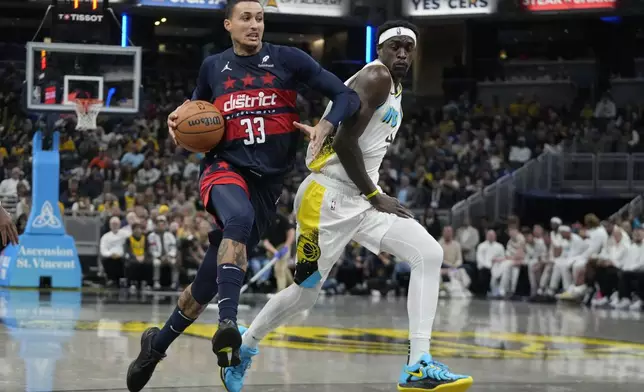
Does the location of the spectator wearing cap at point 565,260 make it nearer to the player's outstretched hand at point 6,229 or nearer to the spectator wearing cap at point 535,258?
the spectator wearing cap at point 535,258

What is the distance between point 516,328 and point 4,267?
32.9 ft

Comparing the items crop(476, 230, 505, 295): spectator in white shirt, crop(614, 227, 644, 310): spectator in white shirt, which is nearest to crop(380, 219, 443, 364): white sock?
crop(614, 227, 644, 310): spectator in white shirt

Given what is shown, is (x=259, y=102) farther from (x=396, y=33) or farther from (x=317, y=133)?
(x=396, y=33)

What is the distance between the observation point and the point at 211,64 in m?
6.78

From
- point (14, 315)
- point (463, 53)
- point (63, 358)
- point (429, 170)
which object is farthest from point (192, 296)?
point (463, 53)

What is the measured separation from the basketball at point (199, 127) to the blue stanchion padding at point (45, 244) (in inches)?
513

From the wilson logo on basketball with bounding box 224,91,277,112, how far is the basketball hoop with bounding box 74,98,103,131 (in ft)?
40.0

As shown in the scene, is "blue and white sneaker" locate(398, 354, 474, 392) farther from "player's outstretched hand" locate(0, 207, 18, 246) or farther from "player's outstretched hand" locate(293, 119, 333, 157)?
"player's outstretched hand" locate(0, 207, 18, 246)

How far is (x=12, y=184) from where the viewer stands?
2373 cm

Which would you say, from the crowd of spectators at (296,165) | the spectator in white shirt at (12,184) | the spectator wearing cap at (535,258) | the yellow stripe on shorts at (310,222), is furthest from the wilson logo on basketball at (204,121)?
the spectator in white shirt at (12,184)

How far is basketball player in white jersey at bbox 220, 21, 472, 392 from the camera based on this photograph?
22.2ft

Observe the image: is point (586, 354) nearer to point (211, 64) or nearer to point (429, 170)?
point (211, 64)

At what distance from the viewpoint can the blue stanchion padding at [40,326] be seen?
7371 mm

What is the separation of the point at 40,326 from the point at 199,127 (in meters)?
5.32
